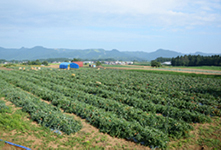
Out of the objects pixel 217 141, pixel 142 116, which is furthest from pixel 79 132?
pixel 217 141

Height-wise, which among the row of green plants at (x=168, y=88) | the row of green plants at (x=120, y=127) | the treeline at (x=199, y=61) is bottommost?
the row of green plants at (x=120, y=127)

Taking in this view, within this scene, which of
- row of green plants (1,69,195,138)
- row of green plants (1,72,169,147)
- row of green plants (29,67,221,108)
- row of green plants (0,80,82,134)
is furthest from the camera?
row of green plants (29,67,221,108)

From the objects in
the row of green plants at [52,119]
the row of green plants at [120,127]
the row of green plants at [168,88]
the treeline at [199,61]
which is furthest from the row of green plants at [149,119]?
the treeline at [199,61]

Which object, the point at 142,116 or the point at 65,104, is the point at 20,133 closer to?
the point at 65,104

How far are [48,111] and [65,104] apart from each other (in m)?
2.18

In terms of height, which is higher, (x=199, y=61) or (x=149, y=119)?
(x=199, y=61)

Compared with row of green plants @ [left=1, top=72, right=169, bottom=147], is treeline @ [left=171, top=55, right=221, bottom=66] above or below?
above

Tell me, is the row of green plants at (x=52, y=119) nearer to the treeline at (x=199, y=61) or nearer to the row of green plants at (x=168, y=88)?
the row of green plants at (x=168, y=88)

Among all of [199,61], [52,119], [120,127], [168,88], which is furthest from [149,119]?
[199,61]

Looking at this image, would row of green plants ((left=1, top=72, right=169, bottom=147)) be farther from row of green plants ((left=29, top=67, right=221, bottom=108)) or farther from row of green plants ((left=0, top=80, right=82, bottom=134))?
row of green plants ((left=29, top=67, right=221, bottom=108))

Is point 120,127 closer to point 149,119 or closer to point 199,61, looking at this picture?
point 149,119

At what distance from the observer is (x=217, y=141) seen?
8102 mm

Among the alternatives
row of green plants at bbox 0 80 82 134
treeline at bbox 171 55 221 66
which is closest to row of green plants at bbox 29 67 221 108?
row of green plants at bbox 0 80 82 134

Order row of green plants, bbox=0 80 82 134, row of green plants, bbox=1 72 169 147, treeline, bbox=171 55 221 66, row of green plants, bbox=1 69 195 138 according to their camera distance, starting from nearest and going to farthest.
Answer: row of green plants, bbox=1 72 169 147 < row of green plants, bbox=0 80 82 134 < row of green plants, bbox=1 69 195 138 < treeline, bbox=171 55 221 66
